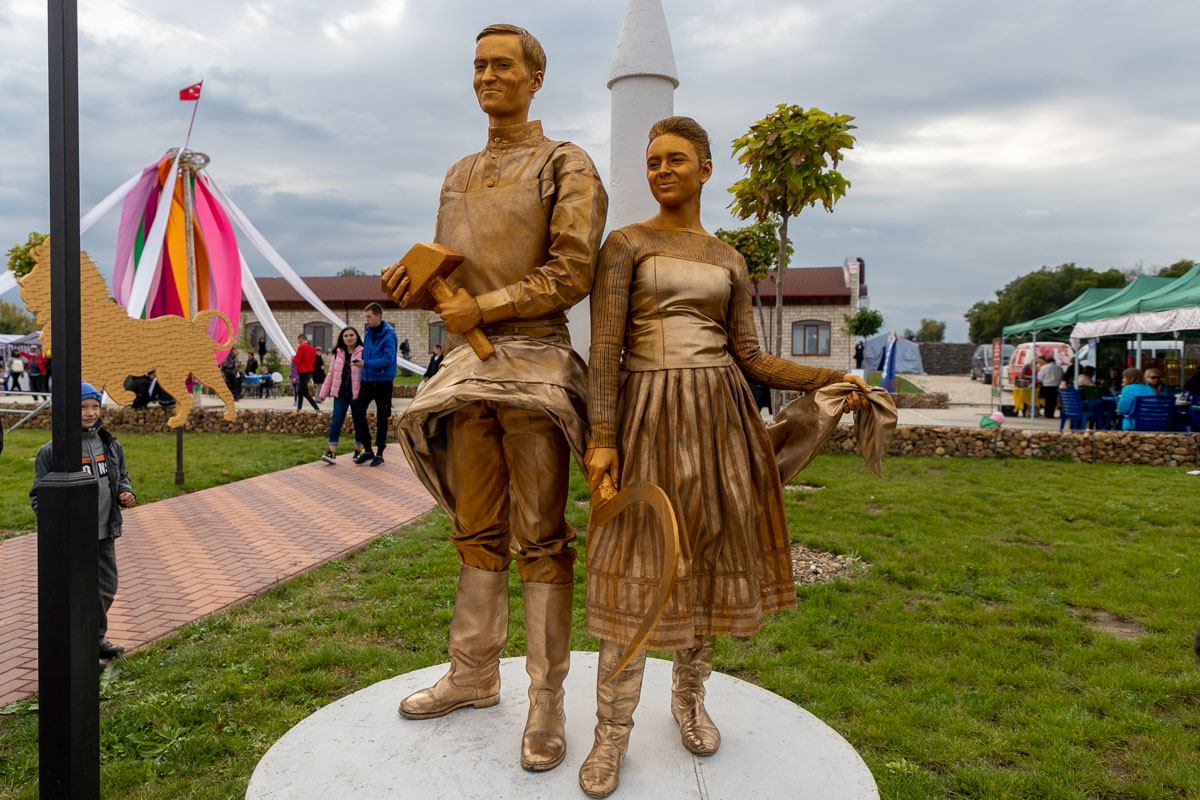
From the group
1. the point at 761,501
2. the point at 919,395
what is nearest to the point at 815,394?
the point at 761,501

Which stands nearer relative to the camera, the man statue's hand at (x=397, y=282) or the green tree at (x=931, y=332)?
the man statue's hand at (x=397, y=282)

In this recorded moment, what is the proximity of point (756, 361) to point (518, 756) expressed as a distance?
1.48m

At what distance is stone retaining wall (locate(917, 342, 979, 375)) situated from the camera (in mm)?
46469

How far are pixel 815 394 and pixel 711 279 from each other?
504 mm

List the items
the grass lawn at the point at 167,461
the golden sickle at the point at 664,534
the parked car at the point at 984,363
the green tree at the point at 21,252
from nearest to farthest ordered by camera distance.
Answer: the golden sickle at the point at 664,534 < the grass lawn at the point at 167,461 < the green tree at the point at 21,252 < the parked car at the point at 984,363

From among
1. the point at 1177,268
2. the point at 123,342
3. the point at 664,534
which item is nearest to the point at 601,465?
the point at 664,534

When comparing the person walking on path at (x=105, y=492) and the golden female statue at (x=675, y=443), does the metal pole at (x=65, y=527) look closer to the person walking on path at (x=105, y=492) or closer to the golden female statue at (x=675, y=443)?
the person walking on path at (x=105, y=492)

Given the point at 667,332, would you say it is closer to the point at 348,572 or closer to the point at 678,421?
the point at 678,421

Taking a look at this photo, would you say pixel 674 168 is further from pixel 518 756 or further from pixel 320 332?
pixel 320 332

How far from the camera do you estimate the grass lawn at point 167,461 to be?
779 cm

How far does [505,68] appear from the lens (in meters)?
2.41

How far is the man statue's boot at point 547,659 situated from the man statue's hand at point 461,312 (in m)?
0.87

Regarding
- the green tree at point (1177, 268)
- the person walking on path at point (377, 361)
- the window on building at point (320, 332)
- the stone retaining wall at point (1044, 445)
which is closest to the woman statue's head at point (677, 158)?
the person walking on path at point (377, 361)

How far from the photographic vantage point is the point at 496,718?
285 centimetres
